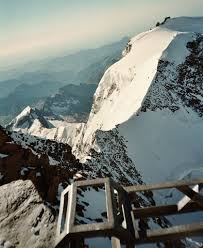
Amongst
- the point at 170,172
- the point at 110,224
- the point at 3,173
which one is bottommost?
the point at 170,172

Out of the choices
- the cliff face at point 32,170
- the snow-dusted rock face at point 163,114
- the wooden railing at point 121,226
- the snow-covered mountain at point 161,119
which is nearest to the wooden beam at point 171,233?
the wooden railing at point 121,226

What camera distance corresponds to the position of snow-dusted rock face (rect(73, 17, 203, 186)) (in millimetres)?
42744

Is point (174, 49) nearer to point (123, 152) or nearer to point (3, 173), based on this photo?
point (123, 152)

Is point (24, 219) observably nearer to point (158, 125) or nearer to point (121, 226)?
point (121, 226)

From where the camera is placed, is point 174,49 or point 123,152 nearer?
point 123,152

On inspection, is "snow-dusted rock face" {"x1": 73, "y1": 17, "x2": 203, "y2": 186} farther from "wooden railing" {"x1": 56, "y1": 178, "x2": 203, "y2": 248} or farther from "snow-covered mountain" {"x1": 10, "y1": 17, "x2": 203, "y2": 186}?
"wooden railing" {"x1": 56, "y1": 178, "x2": 203, "y2": 248}

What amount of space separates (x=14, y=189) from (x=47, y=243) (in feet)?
9.74

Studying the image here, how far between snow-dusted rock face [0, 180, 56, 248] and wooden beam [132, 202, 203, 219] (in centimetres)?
192

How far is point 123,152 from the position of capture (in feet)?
140

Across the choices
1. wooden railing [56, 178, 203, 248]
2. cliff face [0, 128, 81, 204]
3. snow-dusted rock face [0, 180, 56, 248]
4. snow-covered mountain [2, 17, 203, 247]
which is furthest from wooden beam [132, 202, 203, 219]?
snow-covered mountain [2, 17, 203, 247]

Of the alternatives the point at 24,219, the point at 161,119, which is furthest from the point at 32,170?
the point at 161,119

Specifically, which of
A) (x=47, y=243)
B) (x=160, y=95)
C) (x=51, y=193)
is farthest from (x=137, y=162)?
(x=47, y=243)

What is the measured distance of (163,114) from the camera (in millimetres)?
51031

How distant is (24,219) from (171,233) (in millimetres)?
4332
